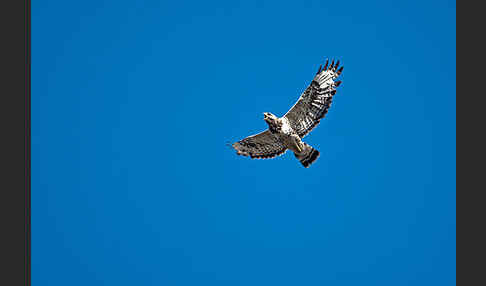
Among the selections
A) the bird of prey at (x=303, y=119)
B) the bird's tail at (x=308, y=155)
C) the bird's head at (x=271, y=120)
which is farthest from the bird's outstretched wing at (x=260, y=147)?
the bird's head at (x=271, y=120)

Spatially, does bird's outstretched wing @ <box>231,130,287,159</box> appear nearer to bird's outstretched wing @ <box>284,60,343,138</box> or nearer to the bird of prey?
the bird of prey

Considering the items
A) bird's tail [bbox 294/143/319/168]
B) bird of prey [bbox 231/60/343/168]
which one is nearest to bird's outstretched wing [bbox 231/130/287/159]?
bird of prey [bbox 231/60/343/168]

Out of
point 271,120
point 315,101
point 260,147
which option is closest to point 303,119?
point 315,101

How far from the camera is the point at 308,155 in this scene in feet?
52.7

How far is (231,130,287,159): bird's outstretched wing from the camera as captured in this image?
53.0 feet

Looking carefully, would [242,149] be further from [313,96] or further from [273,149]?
[313,96]

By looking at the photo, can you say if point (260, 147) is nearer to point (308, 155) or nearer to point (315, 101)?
point (308, 155)

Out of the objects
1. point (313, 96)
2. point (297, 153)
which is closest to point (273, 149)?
point (297, 153)

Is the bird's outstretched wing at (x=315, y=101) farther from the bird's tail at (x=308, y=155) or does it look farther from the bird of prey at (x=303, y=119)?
the bird's tail at (x=308, y=155)

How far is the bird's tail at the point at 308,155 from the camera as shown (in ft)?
52.5

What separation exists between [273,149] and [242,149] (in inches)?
29.9

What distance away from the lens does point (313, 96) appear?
15500mm

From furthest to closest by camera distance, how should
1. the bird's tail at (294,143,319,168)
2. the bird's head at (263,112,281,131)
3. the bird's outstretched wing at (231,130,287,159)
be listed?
the bird's outstretched wing at (231,130,287,159), the bird's tail at (294,143,319,168), the bird's head at (263,112,281,131)

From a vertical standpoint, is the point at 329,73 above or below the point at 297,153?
above
